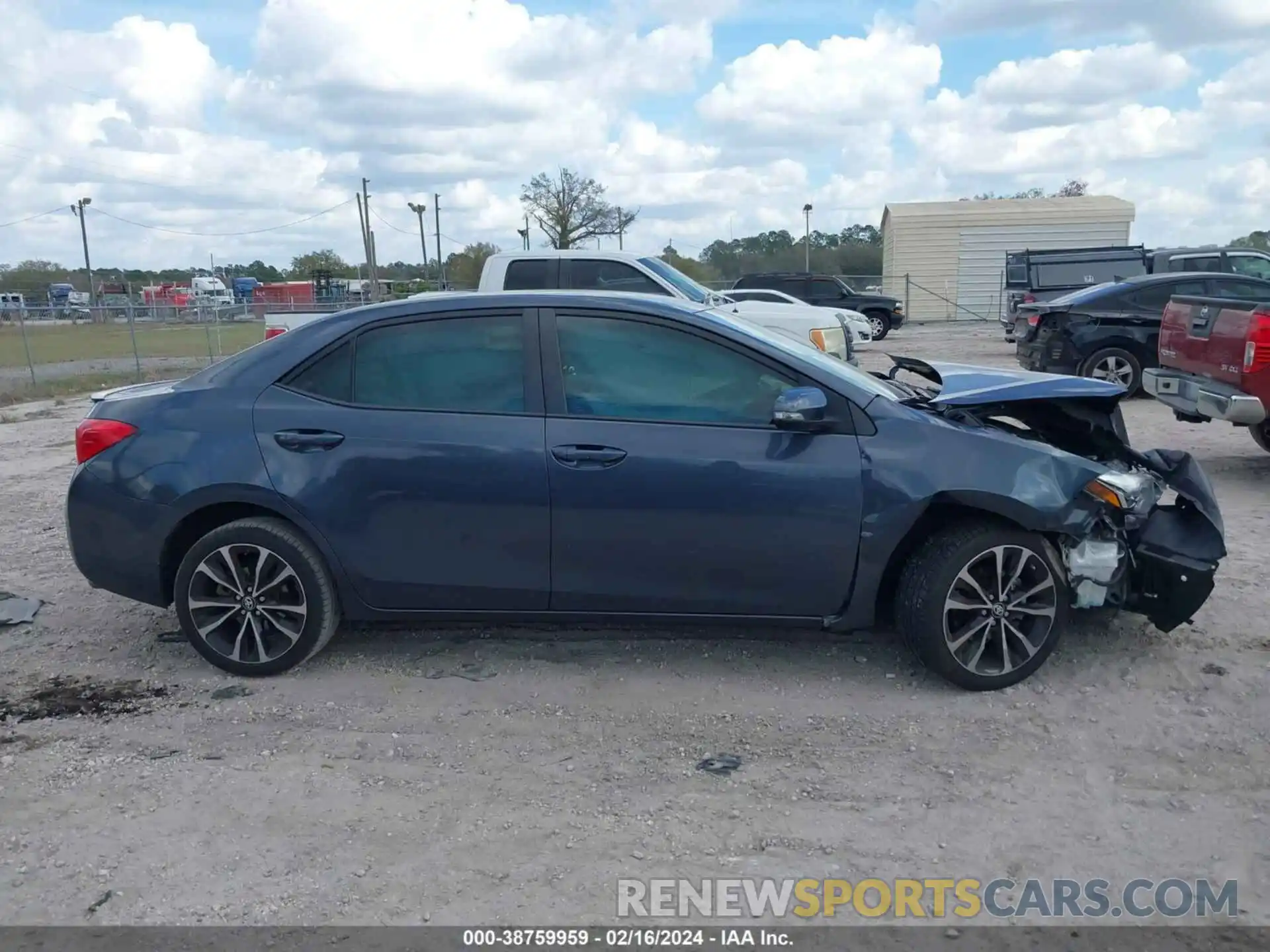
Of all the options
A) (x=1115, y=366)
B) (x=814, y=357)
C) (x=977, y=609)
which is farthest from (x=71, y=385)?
(x=977, y=609)

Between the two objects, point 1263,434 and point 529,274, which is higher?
point 529,274

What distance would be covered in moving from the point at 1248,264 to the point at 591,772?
18.7 metres

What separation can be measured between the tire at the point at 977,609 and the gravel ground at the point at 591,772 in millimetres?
139

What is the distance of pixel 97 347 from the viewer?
102 ft

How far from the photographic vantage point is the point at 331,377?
470 cm

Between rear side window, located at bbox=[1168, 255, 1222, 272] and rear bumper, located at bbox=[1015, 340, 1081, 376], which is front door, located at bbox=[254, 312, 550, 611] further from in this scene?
rear side window, located at bbox=[1168, 255, 1222, 272]

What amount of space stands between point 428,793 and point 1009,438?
2.69 meters

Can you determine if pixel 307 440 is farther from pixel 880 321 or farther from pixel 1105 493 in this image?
pixel 880 321

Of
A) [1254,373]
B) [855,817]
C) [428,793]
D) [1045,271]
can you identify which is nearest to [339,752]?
[428,793]

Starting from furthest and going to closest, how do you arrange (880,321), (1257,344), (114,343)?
(114,343)
(880,321)
(1257,344)

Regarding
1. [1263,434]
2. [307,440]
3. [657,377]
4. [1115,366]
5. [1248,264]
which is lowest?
[1263,434]

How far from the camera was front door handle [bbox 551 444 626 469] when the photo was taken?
439cm

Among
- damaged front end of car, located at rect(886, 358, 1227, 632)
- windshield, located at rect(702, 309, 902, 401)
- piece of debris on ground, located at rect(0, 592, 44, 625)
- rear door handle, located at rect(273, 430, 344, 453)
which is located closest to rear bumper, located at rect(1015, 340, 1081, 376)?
damaged front end of car, located at rect(886, 358, 1227, 632)

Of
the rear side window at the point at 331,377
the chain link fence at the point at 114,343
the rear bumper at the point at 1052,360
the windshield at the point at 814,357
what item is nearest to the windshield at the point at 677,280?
the rear bumper at the point at 1052,360
